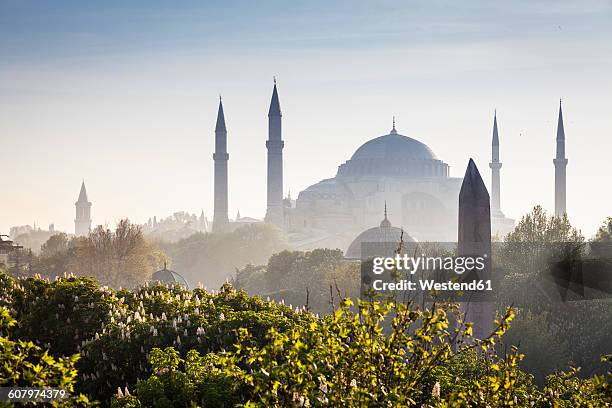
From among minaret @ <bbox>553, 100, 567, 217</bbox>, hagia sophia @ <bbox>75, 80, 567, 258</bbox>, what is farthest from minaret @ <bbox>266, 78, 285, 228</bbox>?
minaret @ <bbox>553, 100, 567, 217</bbox>

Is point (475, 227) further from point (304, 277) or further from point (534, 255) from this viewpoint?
point (304, 277)

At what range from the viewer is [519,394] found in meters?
9.90

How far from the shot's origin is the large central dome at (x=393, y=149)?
13112 cm

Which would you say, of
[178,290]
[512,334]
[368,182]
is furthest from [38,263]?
[368,182]

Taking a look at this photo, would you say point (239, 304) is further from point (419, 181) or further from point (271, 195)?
point (419, 181)

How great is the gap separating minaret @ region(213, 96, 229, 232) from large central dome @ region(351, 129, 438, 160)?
3003 cm

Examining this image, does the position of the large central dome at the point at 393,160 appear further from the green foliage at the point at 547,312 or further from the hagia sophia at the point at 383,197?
the green foliage at the point at 547,312

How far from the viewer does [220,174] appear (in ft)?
342

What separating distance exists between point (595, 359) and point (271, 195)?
84.9 meters

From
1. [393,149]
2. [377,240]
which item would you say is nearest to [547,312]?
[377,240]

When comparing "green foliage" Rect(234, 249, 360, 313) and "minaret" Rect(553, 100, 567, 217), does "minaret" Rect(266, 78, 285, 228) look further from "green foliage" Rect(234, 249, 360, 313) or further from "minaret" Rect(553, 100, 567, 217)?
"green foliage" Rect(234, 249, 360, 313)

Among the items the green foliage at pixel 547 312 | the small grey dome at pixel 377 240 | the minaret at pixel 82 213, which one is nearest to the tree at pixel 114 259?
the small grey dome at pixel 377 240

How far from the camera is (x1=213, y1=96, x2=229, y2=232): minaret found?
104 metres

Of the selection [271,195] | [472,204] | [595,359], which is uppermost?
[271,195]
